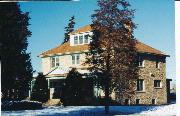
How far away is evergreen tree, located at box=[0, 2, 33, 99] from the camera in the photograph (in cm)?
1510

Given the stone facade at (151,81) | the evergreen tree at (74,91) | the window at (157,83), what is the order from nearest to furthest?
the evergreen tree at (74,91) → the stone facade at (151,81) → the window at (157,83)

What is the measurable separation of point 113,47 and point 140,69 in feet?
23.3

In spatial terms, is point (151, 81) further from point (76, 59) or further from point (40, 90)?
point (40, 90)

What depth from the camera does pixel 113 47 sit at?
17.0m

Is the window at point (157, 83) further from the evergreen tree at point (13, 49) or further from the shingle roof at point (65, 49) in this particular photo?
the evergreen tree at point (13, 49)

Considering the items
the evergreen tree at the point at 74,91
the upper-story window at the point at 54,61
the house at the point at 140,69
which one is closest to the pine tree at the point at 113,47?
the evergreen tree at the point at 74,91

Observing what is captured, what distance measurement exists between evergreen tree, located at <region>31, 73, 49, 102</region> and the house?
1.31ft

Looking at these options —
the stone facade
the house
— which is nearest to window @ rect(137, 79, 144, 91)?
the house

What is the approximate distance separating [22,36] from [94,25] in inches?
130

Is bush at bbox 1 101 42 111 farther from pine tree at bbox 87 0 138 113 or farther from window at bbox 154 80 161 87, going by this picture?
window at bbox 154 80 161 87

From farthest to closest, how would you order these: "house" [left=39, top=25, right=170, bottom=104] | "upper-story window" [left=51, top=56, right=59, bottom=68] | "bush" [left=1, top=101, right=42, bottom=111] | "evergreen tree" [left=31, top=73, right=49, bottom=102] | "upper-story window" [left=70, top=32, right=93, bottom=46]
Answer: "upper-story window" [left=51, top=56, right=59, bottom=68] < "upper-story window" [left=70, top=32, right=93, bottom=46] < "house" [left=39, top=25, right=170, bottom=104] < "evergreen tree" [left=31, top=73, right=49, bottom=102] < "bush" [left=1, top=101, right=42, bottom=111]

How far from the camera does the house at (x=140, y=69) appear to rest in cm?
2284

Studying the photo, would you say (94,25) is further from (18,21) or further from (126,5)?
(18,21)

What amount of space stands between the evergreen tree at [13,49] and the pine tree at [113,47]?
3.03 metres
